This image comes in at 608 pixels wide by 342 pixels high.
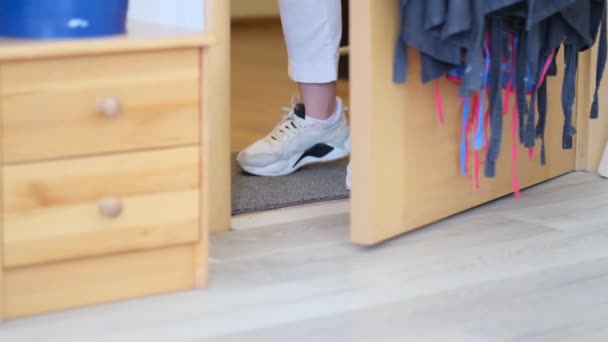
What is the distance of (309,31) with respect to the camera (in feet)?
6.09

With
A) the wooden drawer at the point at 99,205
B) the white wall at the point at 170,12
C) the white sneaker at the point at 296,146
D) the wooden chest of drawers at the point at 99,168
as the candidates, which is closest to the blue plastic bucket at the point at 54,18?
the wooden chest of drawers at the point at 99,168

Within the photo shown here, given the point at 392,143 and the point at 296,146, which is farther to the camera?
the point at 296,146

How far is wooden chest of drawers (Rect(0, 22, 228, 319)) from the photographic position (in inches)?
48.7

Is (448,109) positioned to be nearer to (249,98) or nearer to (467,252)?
(467,252)

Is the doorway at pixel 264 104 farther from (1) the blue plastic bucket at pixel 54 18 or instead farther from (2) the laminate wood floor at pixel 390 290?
(1) the blue plastic bucket at pixel 54 18

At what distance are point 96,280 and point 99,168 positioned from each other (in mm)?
155

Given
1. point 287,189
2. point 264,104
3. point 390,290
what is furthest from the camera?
point 264,104

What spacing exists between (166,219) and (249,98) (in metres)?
1.41

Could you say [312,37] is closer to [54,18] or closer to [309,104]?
[309,104]

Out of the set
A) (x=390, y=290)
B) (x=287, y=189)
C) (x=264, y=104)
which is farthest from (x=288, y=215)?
(x=264, y=104)

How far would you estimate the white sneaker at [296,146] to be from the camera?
2.00 m

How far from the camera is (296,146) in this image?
2010 mm

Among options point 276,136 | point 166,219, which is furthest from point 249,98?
point 166,219

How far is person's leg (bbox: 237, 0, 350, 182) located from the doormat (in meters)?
0.03
